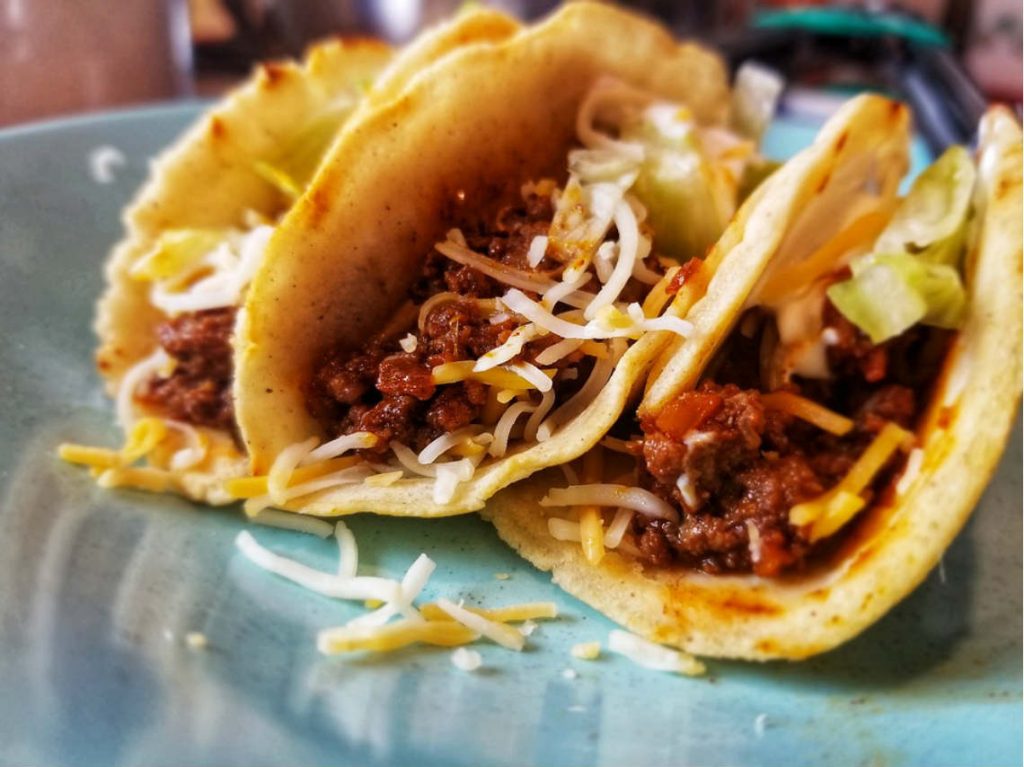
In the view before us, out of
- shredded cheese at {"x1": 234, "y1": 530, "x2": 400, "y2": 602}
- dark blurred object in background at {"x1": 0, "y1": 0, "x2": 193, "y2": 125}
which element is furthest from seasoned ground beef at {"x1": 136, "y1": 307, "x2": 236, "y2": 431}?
dark blurred object in background at {"x1": 0, "y1": 0, "x2": 193, "y2": 125}

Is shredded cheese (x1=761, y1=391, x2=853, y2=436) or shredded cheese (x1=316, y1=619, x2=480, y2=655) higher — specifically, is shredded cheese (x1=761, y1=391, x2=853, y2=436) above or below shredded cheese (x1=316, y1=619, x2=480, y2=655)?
above

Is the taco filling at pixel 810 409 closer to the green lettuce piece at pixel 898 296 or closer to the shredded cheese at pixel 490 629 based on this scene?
the green lettuce piece at pixel 898 296

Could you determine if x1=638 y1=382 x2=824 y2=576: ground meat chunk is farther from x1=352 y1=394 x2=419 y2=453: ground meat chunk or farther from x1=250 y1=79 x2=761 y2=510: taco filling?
x1=352 y1=394 x2=419 y2=453: ground meat chunk

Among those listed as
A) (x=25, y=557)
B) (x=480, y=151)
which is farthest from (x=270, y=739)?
(x=480, y=151)

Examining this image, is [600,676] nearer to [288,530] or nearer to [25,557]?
[288,530]

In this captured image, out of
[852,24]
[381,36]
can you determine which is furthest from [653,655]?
[852,24]

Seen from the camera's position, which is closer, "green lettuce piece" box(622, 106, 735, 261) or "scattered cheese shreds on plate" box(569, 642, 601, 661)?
"scattered cheese shreds on plate" box(569, 642, 601, 661)

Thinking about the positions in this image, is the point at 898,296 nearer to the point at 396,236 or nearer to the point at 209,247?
the point at 396,236
